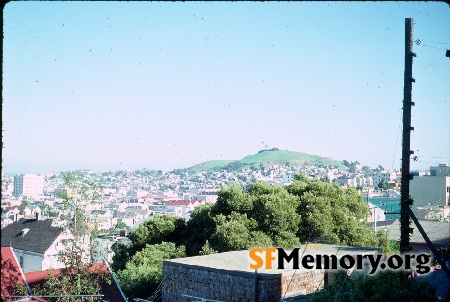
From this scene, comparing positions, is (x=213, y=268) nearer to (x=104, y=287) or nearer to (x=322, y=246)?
(x=104, y=287)

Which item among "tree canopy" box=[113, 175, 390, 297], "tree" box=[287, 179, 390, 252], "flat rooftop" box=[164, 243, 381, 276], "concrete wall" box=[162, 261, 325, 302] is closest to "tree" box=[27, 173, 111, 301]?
"concrete wall" box=[162, 261, 325, 302]

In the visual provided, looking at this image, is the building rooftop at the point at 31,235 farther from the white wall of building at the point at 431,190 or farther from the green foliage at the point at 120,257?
the white wall of building at the point at 431,190

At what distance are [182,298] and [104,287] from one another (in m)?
2.66

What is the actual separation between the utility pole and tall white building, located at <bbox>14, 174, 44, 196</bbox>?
147403mm

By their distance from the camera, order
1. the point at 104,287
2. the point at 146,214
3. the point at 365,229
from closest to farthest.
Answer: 1. the point at 104,287
2. the point at 365,229
3. the point at 146,214

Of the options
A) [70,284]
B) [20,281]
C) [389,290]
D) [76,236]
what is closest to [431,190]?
[76,236]

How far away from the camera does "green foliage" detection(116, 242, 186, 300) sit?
52.9ft

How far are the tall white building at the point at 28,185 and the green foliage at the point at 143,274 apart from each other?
134 metres

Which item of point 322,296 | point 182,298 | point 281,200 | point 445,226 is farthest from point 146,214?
point 322,296

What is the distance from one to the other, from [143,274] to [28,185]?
138420 millimetres

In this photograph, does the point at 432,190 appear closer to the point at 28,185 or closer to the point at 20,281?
the point at 20,281

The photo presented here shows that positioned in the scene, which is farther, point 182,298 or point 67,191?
point 182,298

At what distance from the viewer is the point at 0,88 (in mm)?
3156

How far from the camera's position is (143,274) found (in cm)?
1658
